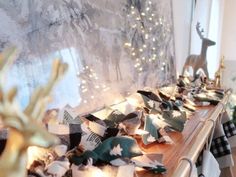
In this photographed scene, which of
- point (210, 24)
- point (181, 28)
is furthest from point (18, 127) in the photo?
point (210, 24)

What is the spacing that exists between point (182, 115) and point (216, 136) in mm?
283

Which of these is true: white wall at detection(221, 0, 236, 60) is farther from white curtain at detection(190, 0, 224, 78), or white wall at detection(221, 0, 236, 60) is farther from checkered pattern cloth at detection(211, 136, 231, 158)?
checkered pattern cloth at detection(211, 136, 231, 158)

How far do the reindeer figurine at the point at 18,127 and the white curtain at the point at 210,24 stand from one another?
75.6 inches

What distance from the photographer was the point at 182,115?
0.84 m

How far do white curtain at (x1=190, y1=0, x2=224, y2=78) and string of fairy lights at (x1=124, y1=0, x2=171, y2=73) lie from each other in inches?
31.5

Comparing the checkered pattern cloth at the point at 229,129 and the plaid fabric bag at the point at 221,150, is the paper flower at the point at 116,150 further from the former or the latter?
the checkered pattern cloth at the point at 229,129

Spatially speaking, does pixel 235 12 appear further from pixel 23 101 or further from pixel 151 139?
pixel 23 101

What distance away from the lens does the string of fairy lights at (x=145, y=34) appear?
3.39ft

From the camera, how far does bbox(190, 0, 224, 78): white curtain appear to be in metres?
2.10

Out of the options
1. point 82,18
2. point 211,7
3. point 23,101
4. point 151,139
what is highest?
point 211,7

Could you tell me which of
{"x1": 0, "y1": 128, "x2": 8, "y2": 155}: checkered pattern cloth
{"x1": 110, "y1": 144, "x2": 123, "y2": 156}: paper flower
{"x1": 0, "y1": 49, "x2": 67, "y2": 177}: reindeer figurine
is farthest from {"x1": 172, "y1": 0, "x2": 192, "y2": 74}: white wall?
{"x1": 0, "y1": 49, "x2": 67, "y2": 177}: reindeer figurine

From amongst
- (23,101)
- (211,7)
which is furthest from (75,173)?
(211,7)

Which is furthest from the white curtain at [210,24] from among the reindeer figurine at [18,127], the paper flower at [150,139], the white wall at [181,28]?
the reindeer figurine at [18,127]

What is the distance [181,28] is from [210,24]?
985 millimetres
